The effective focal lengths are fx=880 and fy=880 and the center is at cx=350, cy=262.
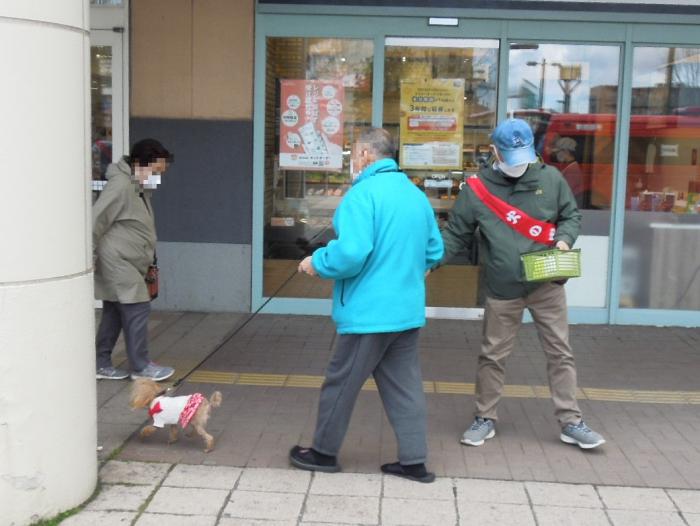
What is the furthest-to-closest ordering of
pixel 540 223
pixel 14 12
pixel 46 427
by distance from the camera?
1. pixel 540 223
2. pixel 46 427
3. pixel 14 12

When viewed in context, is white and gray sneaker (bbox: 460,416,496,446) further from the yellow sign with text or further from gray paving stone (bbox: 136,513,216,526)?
the yellow sign with text

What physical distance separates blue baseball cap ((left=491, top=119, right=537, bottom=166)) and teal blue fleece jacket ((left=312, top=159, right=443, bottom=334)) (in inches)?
25.9

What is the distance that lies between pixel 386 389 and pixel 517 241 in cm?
108

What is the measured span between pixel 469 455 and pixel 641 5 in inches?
189

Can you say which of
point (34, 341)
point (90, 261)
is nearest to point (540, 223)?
point (90, 261)

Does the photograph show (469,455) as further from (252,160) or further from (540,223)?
(252,160)

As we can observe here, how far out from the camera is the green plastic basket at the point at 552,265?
452cm

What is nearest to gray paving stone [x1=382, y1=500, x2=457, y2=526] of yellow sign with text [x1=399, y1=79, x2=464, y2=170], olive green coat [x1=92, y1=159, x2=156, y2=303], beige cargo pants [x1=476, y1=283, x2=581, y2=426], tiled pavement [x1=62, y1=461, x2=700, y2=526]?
tiled pavement [x1=62, y1=461, x2=700, y2=526]

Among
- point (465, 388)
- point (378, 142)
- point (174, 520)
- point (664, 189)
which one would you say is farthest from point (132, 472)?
point (664, 189)

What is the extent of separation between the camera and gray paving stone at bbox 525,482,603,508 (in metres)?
4.12

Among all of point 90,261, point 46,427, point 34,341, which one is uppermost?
point 90,261

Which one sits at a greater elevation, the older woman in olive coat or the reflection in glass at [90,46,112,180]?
the reflection in glass at [90,46,112,180]

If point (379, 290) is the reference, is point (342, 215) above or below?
above

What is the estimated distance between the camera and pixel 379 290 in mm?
4125
